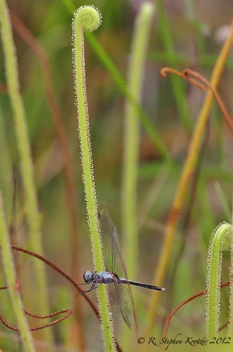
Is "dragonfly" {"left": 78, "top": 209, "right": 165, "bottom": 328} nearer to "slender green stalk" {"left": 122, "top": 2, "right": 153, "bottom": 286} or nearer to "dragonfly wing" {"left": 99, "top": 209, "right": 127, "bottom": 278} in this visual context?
"dragonfly wing" {"left": 99, "top": 209, "right": 127, "bottom": 278}

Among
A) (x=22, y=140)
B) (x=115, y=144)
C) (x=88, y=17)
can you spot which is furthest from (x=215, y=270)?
(x=115, y=144)

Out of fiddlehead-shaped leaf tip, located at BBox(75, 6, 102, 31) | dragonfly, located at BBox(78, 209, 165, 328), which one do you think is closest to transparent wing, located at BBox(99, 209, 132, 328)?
dragonfly, located at BBox(78, 209, 165, 328)

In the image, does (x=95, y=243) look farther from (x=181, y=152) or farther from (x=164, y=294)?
(x=181, y=152)

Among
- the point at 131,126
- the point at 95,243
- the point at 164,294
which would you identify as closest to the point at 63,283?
the point at 164,294

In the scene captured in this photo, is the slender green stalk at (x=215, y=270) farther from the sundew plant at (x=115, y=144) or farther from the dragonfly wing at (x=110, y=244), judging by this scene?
A: the sundew plant at (x=115, y=144)

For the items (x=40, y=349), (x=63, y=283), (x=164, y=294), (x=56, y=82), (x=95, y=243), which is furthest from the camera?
(x=56, y=82)

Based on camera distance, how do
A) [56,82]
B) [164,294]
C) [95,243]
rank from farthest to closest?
1. [56,82]
2. [164,294]
3. [95,243]

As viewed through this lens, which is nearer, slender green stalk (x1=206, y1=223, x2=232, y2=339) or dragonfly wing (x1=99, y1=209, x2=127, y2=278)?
slender green stalk (x1=206, y1=223, x2=232, y2=339)
